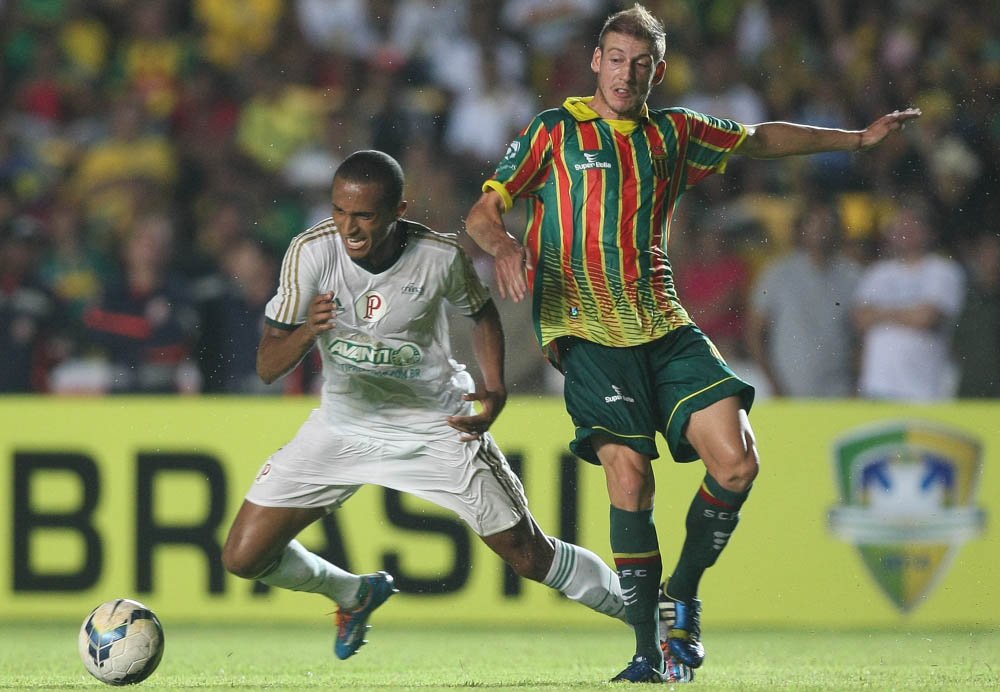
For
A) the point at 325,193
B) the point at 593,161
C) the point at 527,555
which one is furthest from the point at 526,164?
the point at 325,193

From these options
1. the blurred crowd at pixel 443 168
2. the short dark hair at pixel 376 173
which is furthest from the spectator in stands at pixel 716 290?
the short dark hair at pixel 376 173

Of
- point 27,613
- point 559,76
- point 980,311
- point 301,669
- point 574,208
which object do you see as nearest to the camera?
point 574,208

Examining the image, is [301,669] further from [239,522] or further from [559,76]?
[559,76]

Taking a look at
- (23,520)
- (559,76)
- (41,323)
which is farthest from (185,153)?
(23,520)

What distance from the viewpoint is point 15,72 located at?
11695mm

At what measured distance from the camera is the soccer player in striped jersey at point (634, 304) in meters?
5.67

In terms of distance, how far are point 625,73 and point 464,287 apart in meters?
1.00

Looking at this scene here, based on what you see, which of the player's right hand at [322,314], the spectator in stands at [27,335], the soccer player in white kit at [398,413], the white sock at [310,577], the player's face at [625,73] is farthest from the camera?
the spectator in stands at [27,335]

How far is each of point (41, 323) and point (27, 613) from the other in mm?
1812

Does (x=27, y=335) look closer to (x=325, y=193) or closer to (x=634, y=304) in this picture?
(x=325, y=193)

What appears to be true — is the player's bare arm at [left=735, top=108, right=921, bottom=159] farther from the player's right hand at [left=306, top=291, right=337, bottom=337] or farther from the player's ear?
the player's right hand at [left=306, top=291, right=337, bottom=337]

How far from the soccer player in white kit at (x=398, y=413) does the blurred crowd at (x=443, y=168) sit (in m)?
2.48

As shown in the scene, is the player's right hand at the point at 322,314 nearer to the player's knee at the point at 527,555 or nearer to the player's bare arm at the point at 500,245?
the player's bare arm at the point at 500,245

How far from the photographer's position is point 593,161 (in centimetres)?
575
